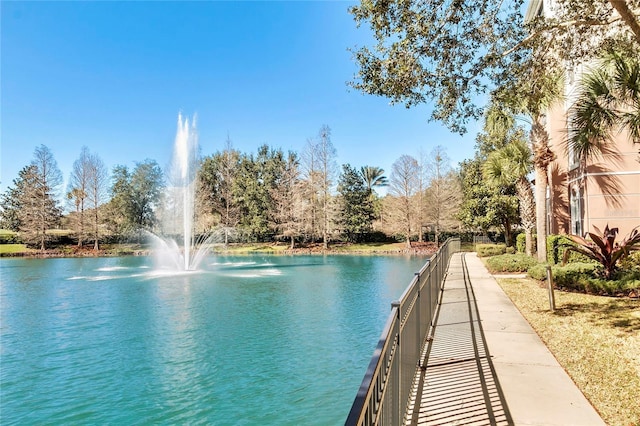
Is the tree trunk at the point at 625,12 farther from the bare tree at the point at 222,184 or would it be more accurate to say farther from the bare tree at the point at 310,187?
the bare tree at the point at 222,184

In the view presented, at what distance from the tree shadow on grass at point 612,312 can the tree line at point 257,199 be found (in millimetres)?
31678

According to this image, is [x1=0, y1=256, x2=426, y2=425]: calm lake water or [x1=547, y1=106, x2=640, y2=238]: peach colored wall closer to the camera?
[x1=0, y1=256, x2=426, y2=425]: calm lake water

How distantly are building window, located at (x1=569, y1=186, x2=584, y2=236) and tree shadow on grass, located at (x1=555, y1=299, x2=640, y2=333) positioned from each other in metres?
8.06

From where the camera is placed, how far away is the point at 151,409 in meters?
5.66

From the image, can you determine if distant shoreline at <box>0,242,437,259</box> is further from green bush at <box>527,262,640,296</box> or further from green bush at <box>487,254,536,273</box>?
green bush at <box>527,262,640,296</box>

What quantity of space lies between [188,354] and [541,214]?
14744 millimetres

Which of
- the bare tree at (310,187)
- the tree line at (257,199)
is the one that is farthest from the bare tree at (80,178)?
the bare tree at (310,187)

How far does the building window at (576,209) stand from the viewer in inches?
621

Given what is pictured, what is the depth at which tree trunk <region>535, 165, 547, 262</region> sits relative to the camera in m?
15.4

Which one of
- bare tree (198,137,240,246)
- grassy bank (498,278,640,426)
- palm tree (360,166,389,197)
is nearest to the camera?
grassy bank (498,278,640,426)

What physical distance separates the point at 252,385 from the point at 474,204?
2883cm

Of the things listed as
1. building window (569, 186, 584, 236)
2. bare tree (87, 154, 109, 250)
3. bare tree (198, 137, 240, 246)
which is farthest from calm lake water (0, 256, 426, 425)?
bare tree (198, 137, 240, 246)

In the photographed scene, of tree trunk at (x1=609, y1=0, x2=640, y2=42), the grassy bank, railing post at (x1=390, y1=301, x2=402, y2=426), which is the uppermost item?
tree trunk at (x1=609, y1=0, x2=640, y2=42)

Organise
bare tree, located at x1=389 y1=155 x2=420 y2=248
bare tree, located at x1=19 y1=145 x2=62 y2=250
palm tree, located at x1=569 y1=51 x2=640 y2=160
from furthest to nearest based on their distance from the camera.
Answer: bare tree, located at x1=19 y1=145 x2=62 y2=250 → bare tree, located at x1=389 y1=155 x2=420 y2=248 → palm tree, located at x1=569 y1=51 x2=640 y2=160
